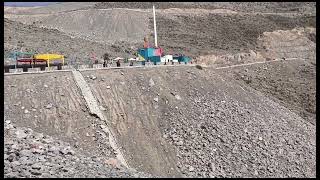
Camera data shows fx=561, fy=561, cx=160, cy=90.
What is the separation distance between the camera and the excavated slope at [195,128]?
107ft

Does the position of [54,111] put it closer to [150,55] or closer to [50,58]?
[50,58]

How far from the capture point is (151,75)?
1533 inches

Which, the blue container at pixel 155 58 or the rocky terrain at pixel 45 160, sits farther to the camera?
the blue container at pixel 155 58

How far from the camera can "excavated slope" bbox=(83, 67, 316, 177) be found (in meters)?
32.5

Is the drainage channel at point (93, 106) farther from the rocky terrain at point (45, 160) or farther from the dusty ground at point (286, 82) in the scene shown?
the dusty ground at point (286, 82)

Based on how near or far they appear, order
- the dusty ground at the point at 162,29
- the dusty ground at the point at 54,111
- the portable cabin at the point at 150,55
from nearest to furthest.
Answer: the dusty ground at the point at 54,111, the portable cabin at the point at 150,55, the dusty ground at the point at 162,29

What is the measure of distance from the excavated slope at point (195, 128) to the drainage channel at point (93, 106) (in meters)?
0.47

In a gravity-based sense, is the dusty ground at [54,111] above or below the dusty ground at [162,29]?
below

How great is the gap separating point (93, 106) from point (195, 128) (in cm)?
658

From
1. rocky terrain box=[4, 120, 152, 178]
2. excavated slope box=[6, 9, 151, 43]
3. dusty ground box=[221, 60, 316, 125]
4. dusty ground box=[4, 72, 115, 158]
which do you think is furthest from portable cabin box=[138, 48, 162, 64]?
rocky terrain box=[4, 120, 152, 178]

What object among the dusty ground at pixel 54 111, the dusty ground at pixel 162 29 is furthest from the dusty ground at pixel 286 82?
the dusty ground at pixel 54 111

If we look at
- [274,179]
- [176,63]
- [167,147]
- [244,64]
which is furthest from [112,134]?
[244,64]

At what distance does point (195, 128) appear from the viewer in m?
35.0

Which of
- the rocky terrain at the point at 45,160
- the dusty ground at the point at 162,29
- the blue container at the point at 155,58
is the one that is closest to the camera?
the rocky terrain at the point at 45,160
